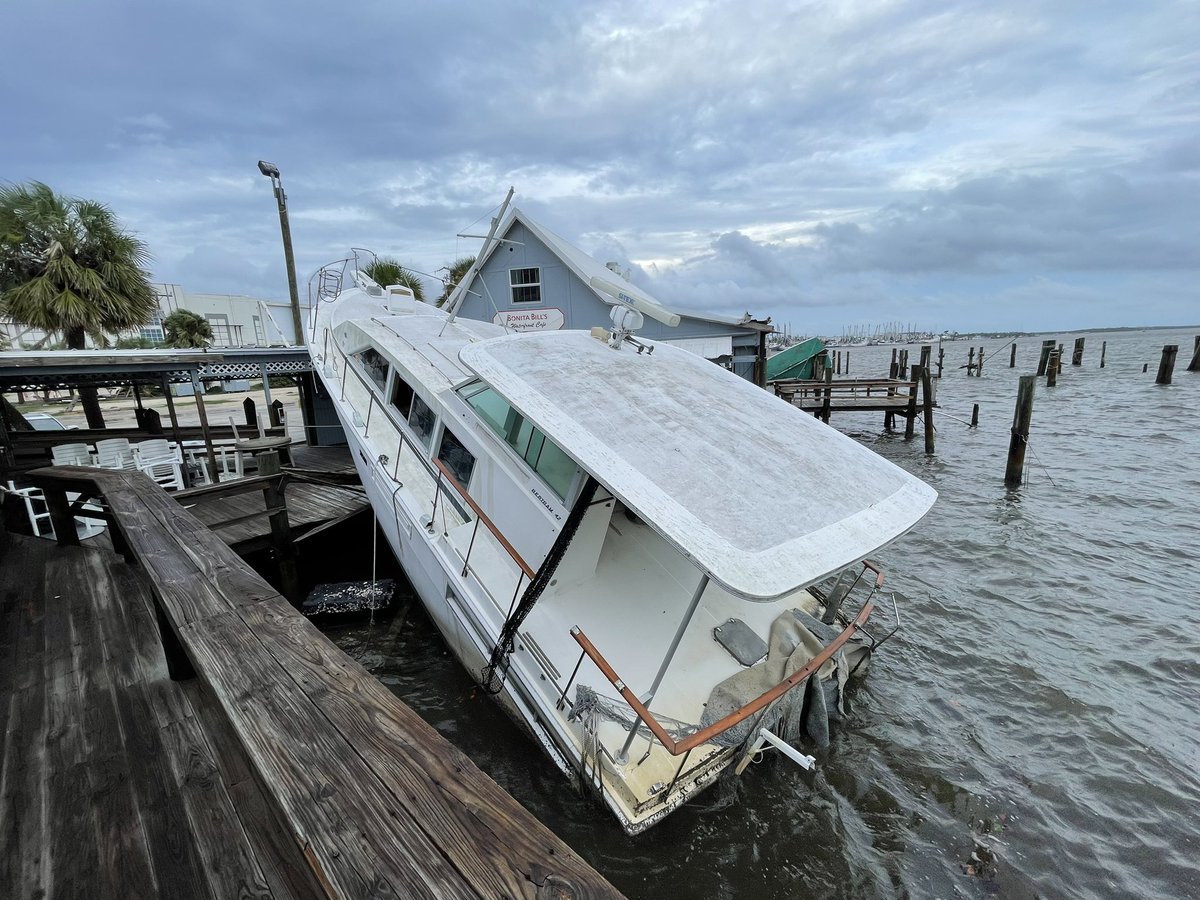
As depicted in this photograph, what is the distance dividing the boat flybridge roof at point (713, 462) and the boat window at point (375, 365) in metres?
3.26

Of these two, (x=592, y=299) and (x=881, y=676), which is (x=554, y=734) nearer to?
(x=881, y=676)

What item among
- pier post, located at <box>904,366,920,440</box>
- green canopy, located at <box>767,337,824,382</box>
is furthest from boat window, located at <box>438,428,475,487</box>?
green canopy, located at <box>767,337,824,382</box>

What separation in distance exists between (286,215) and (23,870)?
63.0 feet

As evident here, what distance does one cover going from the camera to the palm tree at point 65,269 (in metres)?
12.6

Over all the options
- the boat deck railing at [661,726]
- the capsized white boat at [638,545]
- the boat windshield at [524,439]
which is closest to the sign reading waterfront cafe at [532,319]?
the capsized white boat at [638,545]

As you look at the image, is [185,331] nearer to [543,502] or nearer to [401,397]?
[401,397]

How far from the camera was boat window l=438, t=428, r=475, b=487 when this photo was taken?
17.0ft

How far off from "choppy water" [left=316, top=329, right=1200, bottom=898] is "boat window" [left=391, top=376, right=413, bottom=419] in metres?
2.86

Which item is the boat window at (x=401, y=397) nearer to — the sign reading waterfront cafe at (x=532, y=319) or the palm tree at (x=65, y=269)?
the sign reading waterfront cafe at (x=532, y=319)

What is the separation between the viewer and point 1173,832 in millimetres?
4012

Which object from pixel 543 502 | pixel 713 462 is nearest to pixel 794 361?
pixel 543 502

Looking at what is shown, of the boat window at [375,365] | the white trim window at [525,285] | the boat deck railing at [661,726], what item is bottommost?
the boat deck railing at [661,726]

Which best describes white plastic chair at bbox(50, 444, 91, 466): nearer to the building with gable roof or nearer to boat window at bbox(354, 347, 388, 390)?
boat window at bbox(354, 347, 388, 390)

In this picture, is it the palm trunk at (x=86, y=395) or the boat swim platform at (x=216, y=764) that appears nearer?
the boat swim platform at (x=216, y=764)
